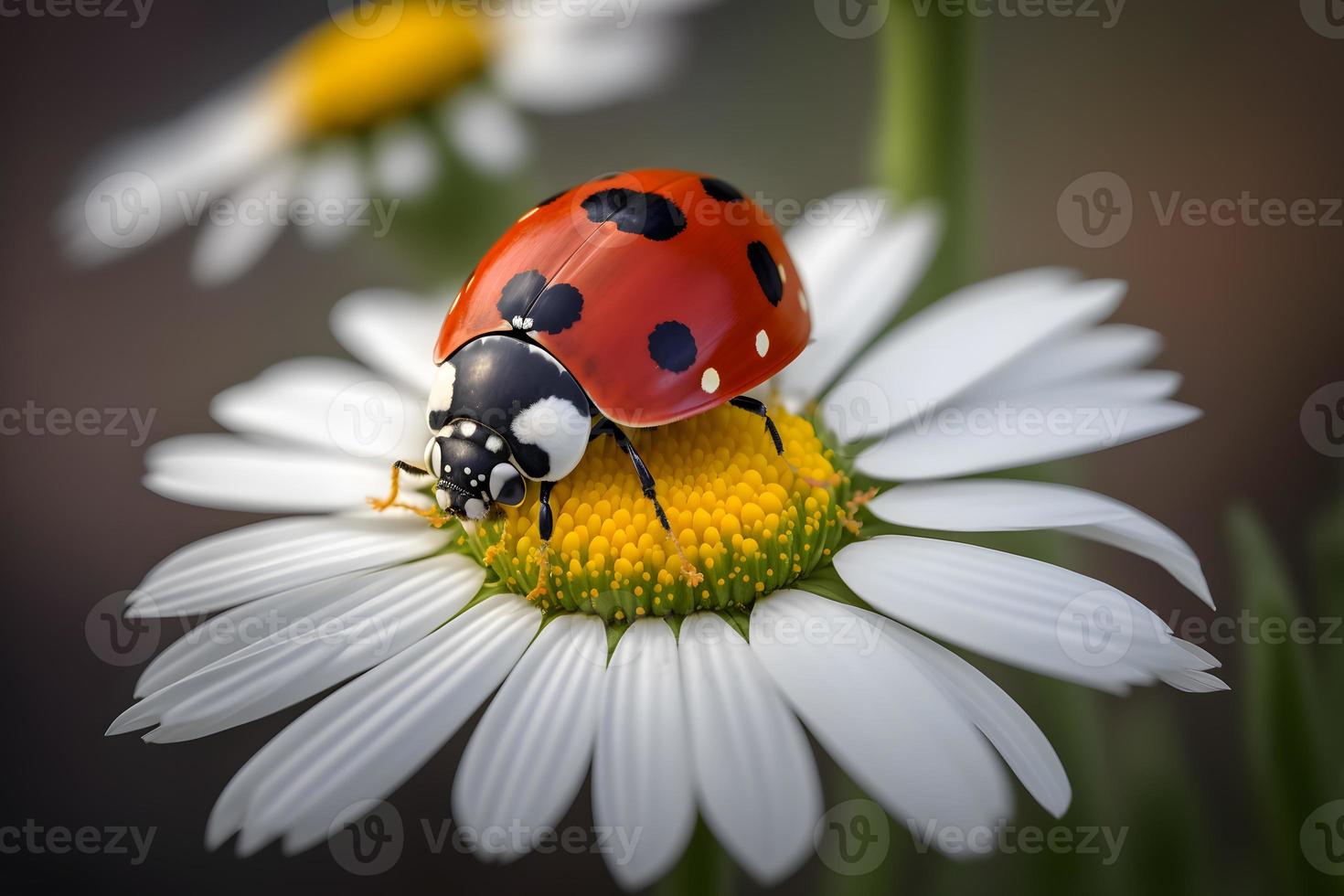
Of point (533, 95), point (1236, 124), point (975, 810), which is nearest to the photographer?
point (975, 810)

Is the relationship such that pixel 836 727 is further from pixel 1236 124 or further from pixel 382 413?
pixel 1236 124

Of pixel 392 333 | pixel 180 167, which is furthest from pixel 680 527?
pixel 180 167

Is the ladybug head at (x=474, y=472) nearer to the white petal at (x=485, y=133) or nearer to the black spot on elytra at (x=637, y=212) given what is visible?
the black spot on elytra at (x=637, y=212)

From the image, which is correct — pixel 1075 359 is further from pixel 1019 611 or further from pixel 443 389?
pixel 443 389

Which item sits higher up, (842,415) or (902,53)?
(902,53)

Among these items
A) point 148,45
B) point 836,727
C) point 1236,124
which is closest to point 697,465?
point 836,727

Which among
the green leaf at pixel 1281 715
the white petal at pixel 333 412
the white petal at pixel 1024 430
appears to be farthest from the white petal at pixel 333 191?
the green leaf at pixel 1281 715

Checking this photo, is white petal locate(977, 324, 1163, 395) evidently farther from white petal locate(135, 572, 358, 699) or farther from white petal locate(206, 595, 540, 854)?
white petal locate(135, 572, 358, 699)
